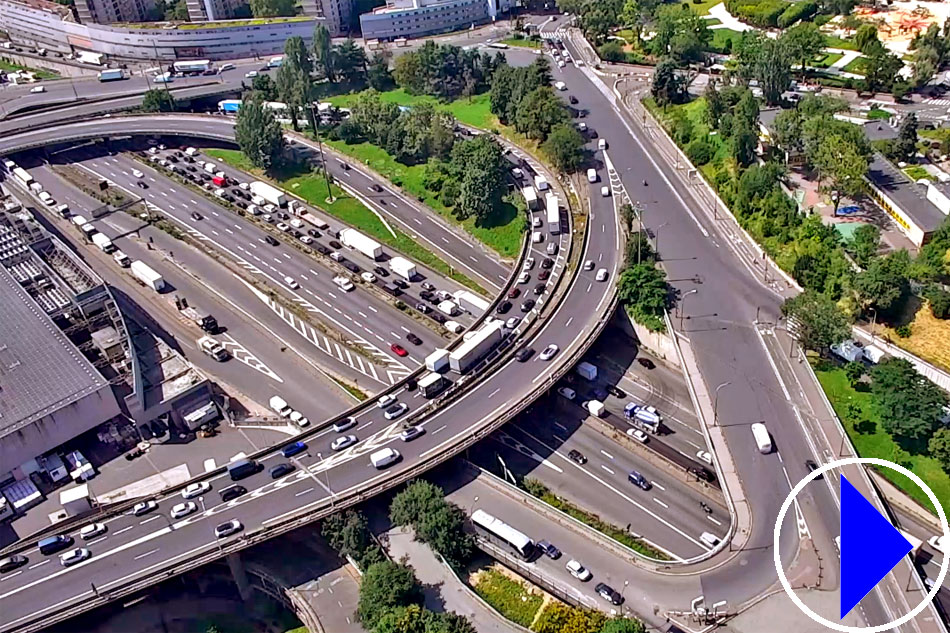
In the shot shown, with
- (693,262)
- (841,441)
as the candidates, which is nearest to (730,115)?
(693,262)

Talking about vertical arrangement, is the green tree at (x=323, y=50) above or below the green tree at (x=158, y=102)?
above

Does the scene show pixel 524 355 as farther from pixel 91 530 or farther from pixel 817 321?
pixel 91 530

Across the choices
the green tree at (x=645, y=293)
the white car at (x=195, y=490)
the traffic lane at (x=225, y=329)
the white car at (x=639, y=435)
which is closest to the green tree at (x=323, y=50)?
the traffic lane at (x=225, y=329)

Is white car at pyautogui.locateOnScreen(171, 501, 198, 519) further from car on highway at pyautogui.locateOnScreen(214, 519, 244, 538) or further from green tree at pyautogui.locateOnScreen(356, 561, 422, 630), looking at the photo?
green tree at pyautogui.locateOnScreen(356, 561, 422, 630)

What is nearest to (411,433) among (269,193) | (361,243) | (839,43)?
(361,243)

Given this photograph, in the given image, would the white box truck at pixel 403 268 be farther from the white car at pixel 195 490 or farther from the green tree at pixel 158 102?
the green tree at pixel 158 102

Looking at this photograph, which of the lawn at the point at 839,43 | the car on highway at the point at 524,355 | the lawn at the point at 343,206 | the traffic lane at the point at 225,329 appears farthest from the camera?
the lawn at the point at 839,43

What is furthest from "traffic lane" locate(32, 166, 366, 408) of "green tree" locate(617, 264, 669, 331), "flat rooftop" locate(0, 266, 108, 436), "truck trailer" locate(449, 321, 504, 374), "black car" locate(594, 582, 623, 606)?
"black car" locate(594, 582, 623, 606)

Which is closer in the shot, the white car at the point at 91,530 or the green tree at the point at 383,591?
the green tree at the point at 383,591
